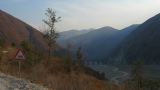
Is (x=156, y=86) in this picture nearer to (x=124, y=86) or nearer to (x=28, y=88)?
(x=124, y=86)

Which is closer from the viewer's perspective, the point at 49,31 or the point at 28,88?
the point at 28,88

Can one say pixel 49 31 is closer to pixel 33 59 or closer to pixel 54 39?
pixel 54 39

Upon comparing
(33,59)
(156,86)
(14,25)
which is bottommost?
(156,86)

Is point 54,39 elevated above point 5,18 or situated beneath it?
situated beneath

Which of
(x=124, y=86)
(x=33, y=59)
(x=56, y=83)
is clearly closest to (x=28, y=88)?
(x=56, y=83)

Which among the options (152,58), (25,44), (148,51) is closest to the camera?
(25,44)

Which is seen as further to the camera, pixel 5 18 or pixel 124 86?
pixel 5 18

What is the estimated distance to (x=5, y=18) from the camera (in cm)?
19700

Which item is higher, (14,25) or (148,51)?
(14,25)

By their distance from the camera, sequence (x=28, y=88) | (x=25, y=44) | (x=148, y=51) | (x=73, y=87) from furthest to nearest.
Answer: (x=148, y=51) → (x=25, y=44) → (x=73, y=87) → (x=28, y=88)

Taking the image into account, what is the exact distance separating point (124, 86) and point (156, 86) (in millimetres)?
39802

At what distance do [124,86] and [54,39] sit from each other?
3781cm

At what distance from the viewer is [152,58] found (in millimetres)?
174000

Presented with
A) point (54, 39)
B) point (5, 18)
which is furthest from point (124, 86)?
point (5, 18)
